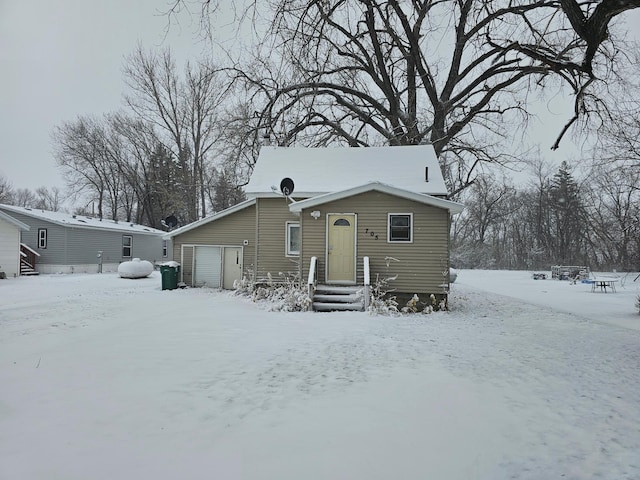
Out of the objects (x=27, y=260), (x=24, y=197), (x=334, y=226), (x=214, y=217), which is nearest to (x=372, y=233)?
(x=334, y=226)

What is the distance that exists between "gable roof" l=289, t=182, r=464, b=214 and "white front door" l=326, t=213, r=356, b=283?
616 mm

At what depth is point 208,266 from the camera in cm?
1686

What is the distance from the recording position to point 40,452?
9.60ft

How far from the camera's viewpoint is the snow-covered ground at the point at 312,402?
2879 mm

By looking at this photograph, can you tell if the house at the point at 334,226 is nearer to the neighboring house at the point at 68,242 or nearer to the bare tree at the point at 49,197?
the neighboring house at the point at 68,242

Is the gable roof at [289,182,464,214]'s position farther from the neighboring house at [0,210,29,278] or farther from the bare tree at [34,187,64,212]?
the bare tree at [34,187,64,212]

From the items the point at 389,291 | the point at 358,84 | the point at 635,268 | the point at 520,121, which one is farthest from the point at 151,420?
the point at 635,268

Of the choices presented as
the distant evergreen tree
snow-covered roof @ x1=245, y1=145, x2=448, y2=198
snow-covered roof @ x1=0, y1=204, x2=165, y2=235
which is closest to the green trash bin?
snow-covered roof @ x1=245, y1=145, x2=448, y2=198

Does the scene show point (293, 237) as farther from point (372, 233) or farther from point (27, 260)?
point (27, 260)

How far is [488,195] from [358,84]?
2713 centimetres

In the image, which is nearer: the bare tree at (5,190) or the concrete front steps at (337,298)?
the concrete front steps at (337,298)

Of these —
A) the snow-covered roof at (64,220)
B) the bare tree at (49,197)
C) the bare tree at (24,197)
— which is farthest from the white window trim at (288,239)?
the bare tree at (49,197)

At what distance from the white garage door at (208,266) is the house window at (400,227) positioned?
27.5ft

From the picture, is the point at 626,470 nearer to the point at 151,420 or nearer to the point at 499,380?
the point at 499,380
